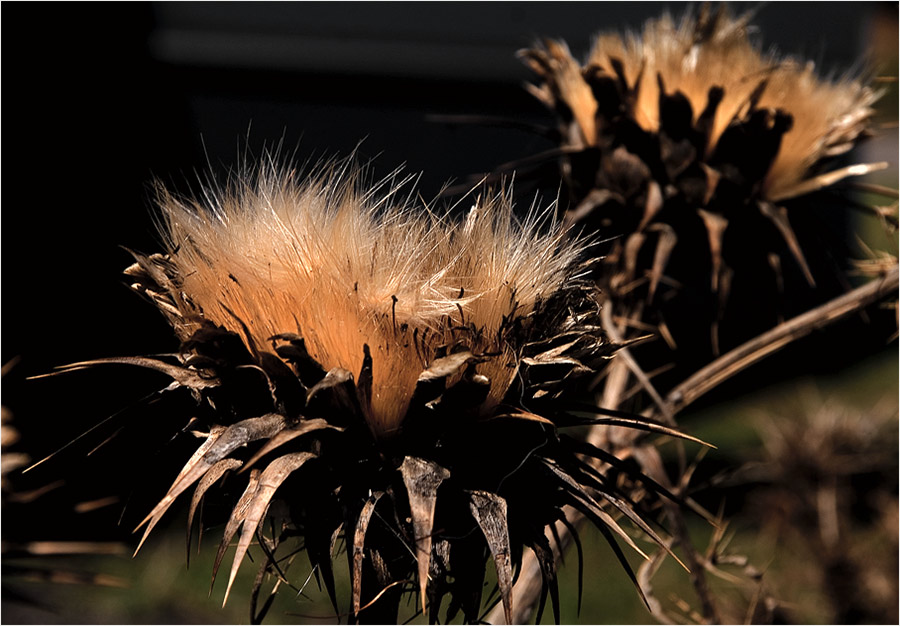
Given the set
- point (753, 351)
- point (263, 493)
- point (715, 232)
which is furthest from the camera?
point (753, 351)

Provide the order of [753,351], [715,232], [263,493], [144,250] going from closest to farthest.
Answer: [263,493] → [715,232] → [753,351] → [144,250]

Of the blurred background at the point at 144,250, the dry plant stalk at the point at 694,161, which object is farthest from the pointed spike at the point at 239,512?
the blurred background at the point at 144,250

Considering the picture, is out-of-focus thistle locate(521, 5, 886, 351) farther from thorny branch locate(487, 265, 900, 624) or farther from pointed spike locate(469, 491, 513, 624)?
pointed spike locate(469, 491, 513, 624)

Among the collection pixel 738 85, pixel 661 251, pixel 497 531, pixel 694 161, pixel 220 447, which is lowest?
pixel 497 531

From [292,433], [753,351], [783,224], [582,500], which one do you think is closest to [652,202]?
[783,224]

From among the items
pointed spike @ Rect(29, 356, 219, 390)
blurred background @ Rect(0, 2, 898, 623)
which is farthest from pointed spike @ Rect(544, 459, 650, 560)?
blurred background @ Rect(0, 2, 898, 623)

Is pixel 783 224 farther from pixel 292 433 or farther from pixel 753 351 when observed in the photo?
pixel 292 433

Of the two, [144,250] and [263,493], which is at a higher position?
[144,250]

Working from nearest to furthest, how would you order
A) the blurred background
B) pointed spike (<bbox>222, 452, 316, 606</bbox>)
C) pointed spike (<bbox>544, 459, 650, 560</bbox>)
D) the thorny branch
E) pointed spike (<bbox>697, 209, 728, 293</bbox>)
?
1. pointed spike (<bbox>222, 452, 316, 606</bbox>)
2. pointed spike (<bbox>544, 459, 650, 560</bbox>)
3. pointed spike (<bbox>697, 209, 728, 293</bbox>)
4. the thorny branch
5. the blurred background
